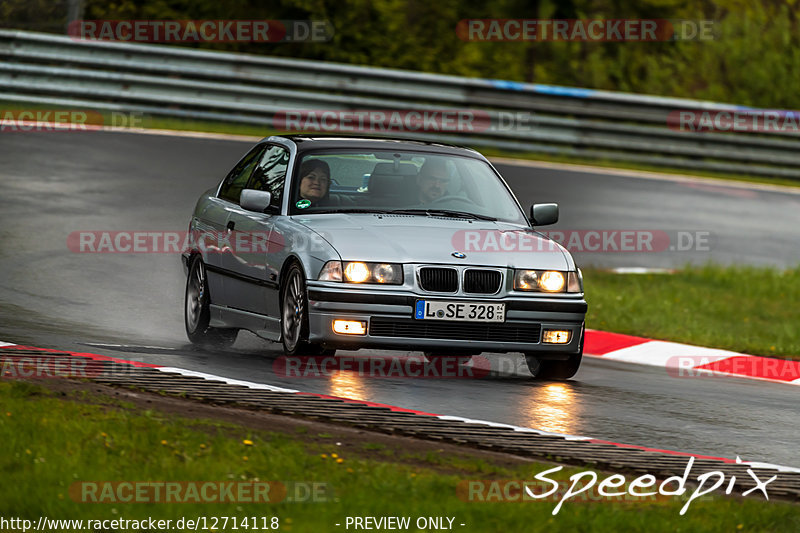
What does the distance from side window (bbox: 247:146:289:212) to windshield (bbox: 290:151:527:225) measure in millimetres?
191

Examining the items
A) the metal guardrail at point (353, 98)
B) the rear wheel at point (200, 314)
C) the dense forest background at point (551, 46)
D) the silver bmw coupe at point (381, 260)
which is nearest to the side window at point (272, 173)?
the silver bmw coupe at point (381, 260)

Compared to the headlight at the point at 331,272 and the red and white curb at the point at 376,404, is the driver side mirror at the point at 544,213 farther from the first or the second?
the red and white curb at the point at 376,404

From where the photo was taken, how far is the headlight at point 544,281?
915 centimetres

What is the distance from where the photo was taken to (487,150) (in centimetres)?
2172

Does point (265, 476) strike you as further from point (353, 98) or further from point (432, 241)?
point (353, 98)

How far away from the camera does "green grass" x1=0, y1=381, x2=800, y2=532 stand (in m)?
5.32

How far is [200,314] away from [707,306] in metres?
5.58

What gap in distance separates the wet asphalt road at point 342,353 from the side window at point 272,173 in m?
1.15

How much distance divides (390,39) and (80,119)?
8182mm

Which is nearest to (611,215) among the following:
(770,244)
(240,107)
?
(770,244)

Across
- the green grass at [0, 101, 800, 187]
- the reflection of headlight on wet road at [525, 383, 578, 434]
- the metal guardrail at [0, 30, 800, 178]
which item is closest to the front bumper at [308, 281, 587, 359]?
the reflection of headlight on wet road at [525, 383, 578, 434]

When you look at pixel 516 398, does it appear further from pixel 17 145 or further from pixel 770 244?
pixel 17 145

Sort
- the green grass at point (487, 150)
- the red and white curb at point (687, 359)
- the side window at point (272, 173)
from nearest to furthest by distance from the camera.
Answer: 1. the side window at point (272, 173)
2. the red and white curb at point (687, 359)
3. the green grass at point (487, 150)

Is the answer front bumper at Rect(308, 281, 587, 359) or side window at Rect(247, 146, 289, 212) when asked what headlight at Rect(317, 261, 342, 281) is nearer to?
front bumper at Rect(308, 281, 587, 359)
